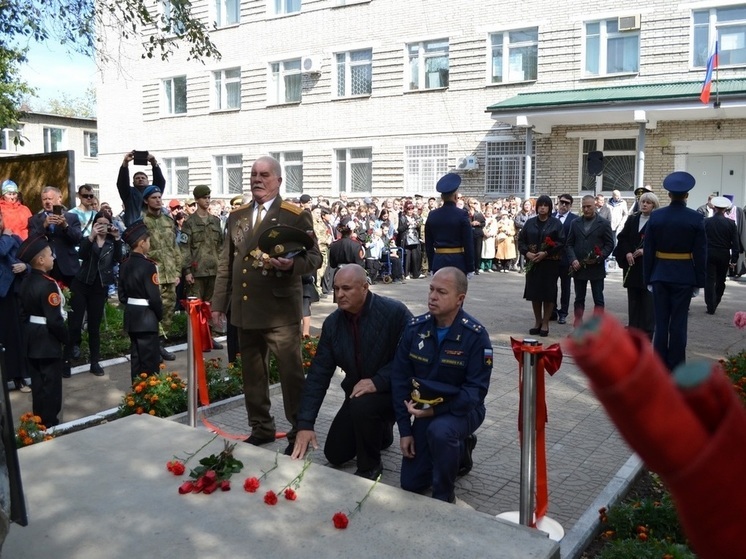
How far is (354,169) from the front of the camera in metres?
28.6

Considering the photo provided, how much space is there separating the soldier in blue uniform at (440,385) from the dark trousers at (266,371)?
114 centimetres

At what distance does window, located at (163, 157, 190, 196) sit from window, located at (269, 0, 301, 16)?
8.18 metres

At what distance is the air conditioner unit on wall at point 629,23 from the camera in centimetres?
2225

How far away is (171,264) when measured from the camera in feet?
30.8

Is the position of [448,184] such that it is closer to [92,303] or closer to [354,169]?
[92,303]

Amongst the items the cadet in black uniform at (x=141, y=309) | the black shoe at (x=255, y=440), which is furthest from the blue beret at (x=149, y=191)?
the black shoe at (x=255, y=440)

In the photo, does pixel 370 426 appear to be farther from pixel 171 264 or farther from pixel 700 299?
pixel 700 299

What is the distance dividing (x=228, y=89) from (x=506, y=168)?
14175mm

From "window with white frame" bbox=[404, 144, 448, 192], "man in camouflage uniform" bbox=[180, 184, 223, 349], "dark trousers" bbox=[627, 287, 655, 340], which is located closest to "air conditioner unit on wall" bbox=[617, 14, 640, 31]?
"window with white frame" bbox=[404, 144, 448, 192]

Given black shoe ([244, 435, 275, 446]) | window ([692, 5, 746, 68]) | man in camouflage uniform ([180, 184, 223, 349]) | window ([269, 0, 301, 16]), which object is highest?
window ([269, 0, 301, 16])

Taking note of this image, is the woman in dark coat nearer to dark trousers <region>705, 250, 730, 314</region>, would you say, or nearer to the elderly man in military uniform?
dark trousers <region>705, 250, 730, 314</region>

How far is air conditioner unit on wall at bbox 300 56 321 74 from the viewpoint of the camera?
2864 centimetres

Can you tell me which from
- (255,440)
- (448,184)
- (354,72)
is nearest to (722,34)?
(354,72)

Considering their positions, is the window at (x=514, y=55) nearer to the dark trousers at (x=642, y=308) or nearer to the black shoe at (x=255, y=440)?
the dark trousers at (x=642, y=308)
